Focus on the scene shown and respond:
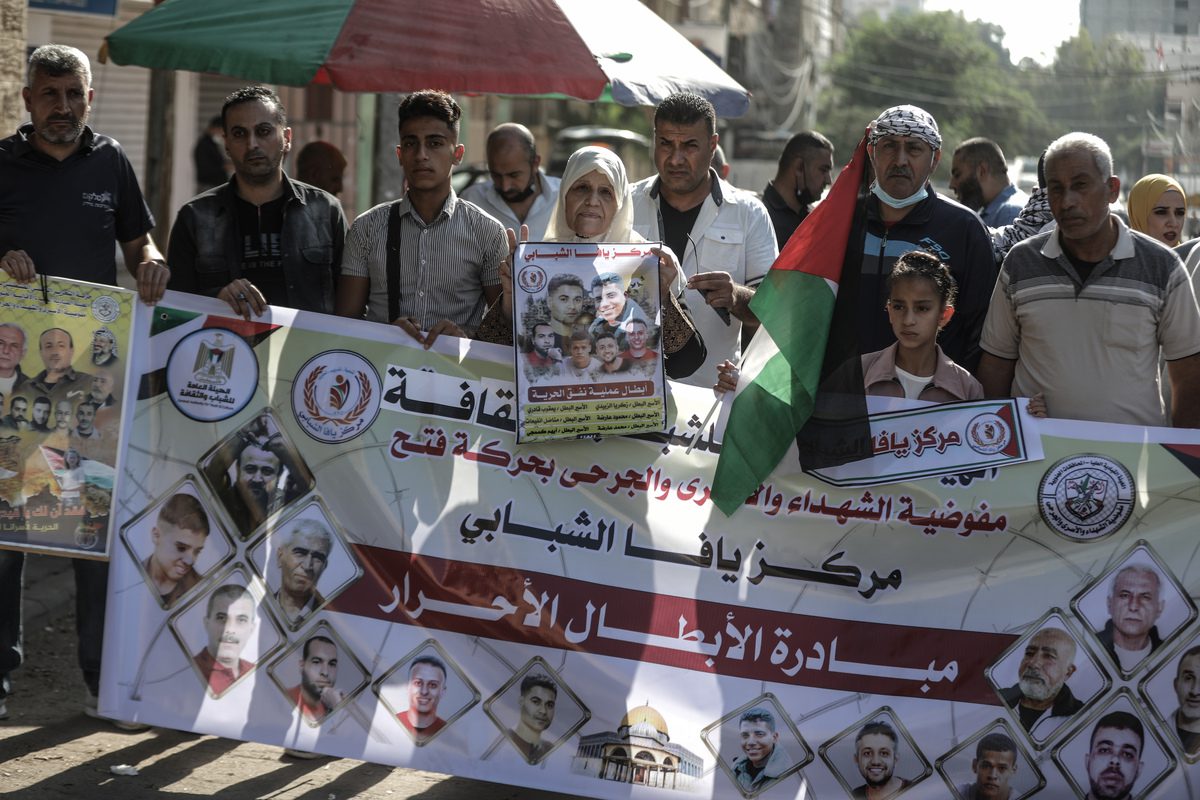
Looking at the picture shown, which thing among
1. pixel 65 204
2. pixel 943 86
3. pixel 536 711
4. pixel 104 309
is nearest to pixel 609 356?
pixel 536 711

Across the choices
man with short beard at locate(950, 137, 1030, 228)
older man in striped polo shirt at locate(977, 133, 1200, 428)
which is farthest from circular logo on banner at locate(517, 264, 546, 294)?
man with short beard at locate(950, 137, 1030, 228)

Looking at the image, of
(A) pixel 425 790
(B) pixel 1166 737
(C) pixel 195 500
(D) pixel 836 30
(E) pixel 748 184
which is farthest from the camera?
(D) pixel 836 30

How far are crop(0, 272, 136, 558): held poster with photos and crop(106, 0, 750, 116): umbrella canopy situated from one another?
191cm

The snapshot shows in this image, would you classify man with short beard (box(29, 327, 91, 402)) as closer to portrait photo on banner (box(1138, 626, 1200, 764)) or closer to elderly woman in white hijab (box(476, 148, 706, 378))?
elderly woman in white hijab (box(476, 148, 706, 378))

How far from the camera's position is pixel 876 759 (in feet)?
13.7

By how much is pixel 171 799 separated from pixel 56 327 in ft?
4.93

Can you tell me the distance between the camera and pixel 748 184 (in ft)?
96.5

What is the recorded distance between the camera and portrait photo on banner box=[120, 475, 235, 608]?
14.4 ft

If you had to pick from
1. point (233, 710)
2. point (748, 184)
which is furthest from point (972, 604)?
point (748, 184)

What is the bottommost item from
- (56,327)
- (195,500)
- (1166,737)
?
(1166,737)

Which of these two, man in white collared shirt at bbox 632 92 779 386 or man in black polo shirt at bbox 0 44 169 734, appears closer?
man in black polo shirt at bbox 0 44 169 734

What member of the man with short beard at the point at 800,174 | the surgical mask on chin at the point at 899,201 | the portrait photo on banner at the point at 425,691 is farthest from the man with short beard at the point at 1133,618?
the man with short beard at the point at 800,174

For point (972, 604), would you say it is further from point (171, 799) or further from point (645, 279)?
point (171, 799)

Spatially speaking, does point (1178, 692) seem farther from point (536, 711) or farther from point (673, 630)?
point (536, 711)
